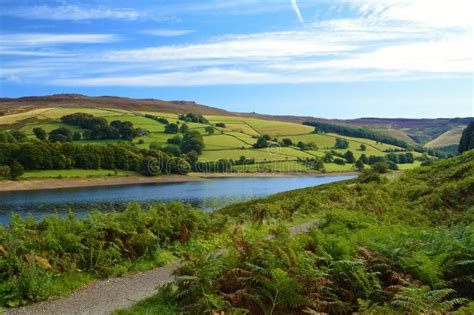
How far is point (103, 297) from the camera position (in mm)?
9266

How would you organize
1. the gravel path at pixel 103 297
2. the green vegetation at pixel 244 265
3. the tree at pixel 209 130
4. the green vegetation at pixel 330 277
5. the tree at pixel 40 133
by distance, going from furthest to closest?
1. the tree at pixel 209 130
2. the tree at pixel 40 133
3. the gravel path at pixel 103 297
4. the green vegetation at pixel 244 265
5. the green vegetation at pixel 330 277

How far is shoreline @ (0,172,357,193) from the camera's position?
91.8 meters

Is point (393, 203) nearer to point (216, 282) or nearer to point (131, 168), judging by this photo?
point (216, 282)

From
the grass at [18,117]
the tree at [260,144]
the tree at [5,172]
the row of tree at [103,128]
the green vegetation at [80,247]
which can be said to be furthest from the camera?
the grass at [18,117]

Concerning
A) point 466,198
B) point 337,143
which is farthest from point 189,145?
point 466,198

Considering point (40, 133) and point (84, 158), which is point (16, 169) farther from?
point (40, 133)

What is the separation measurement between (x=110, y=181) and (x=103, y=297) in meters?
99.9

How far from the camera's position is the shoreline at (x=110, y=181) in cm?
9175

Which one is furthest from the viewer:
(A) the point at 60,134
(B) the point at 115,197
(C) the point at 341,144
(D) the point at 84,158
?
(C) the point at 341,144

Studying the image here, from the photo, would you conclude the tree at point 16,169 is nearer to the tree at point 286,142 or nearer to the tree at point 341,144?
the tree at point 286,142

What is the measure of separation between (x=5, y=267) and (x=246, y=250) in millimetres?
5178

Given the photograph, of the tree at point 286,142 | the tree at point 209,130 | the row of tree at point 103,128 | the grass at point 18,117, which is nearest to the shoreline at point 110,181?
the row of tree at point 103,128

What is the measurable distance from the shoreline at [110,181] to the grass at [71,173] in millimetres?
1803

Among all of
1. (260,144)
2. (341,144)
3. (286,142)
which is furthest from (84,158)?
(341,144)
